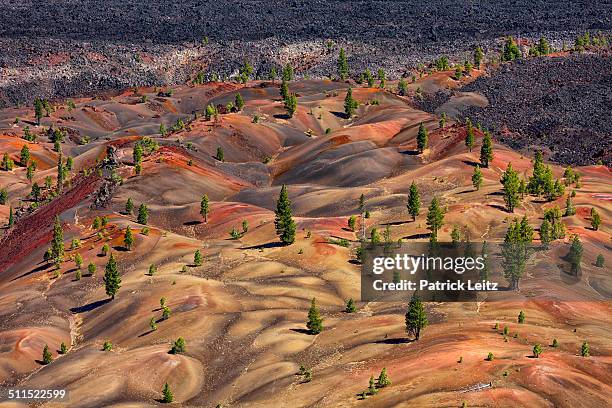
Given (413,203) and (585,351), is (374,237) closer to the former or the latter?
(413,203)

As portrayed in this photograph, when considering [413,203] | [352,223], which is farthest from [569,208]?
[352,223]

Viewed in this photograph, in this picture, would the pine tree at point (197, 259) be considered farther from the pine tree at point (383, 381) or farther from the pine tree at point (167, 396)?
the pine tree at point (383, 381)

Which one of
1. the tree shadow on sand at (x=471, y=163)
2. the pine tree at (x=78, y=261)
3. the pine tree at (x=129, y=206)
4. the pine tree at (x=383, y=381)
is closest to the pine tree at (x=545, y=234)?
the tree shadow on sand at (x=471, y=163)

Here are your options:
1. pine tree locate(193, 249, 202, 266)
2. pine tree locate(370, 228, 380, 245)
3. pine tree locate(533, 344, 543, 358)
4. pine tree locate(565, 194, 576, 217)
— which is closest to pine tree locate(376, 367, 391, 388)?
pine tree locate(533, 344, 543, 358)

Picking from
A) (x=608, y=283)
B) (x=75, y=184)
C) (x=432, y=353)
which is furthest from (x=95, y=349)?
(x=75, y=184)

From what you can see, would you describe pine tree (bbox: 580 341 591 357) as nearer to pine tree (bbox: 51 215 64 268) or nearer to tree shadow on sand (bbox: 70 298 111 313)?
tree shadow on sand (bbox: 70 298 111 313)

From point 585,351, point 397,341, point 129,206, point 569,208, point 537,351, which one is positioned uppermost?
point 569,208
